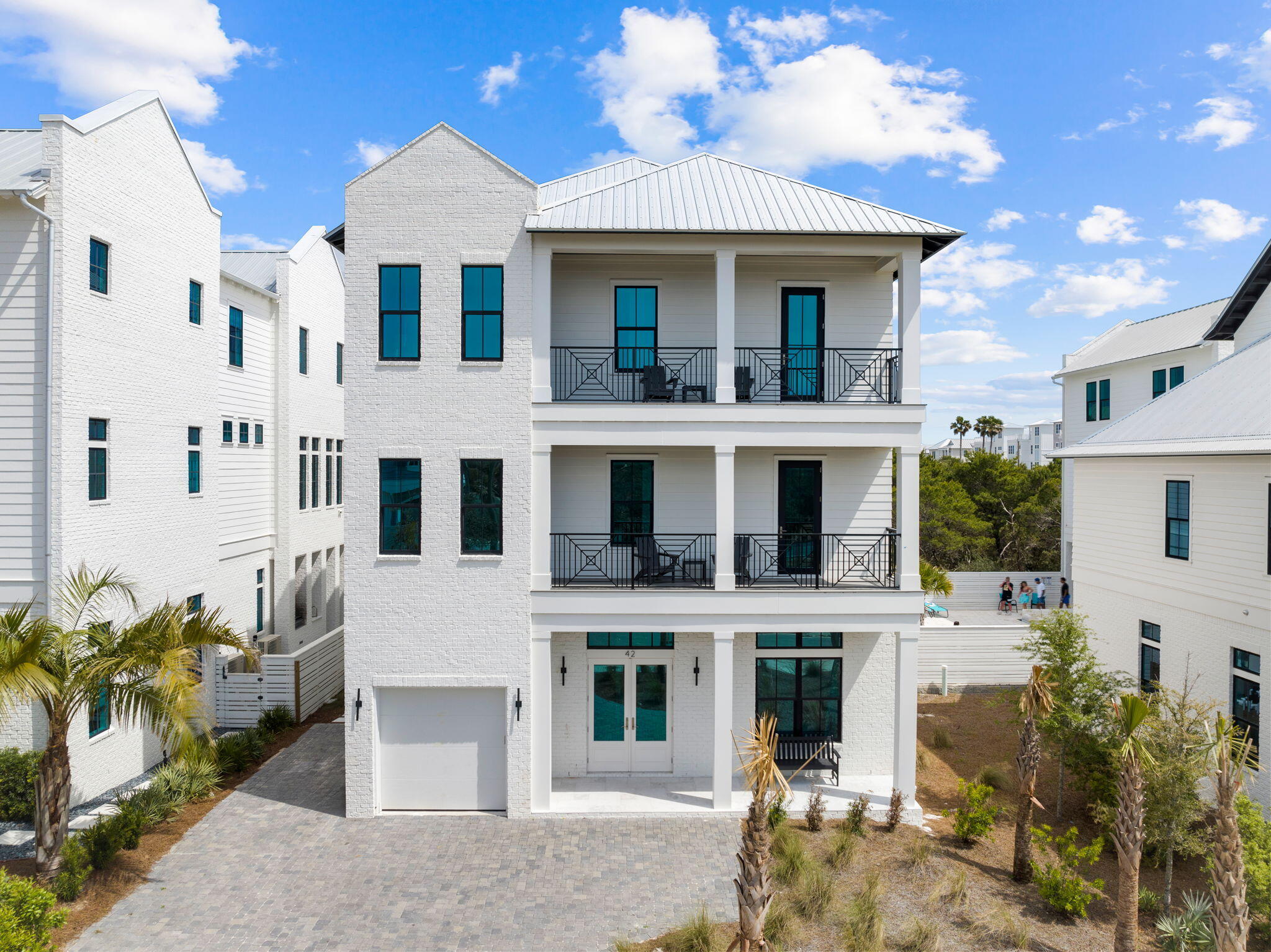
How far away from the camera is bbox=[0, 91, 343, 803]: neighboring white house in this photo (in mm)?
11453

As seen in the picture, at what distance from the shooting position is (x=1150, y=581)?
1445 centimetres

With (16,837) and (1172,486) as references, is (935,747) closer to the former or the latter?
(1172,486)

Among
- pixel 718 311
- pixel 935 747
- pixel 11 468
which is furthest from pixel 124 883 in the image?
pixel 935 747

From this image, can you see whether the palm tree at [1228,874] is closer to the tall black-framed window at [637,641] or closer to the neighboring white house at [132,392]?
the tall black-framed window at [637,641]

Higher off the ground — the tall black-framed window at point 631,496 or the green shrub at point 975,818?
the tall black-framed window at point 631,496

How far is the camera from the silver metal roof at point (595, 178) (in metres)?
14.7

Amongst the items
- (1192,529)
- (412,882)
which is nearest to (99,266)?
(412,882)

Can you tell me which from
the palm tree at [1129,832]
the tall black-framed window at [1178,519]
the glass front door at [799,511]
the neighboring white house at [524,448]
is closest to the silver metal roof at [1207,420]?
the tall black-framed window at [1178,519]

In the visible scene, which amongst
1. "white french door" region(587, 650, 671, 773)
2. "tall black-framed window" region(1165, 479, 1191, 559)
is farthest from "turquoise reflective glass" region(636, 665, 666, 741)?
"tall black-framed window" region(1165, 479, 1191, 559)

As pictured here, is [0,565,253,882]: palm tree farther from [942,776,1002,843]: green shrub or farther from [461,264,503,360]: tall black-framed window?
[942,776,1002,843]: green shrub

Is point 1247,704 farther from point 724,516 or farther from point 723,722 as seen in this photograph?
point 724,516

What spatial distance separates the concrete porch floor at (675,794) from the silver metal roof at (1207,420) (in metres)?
8.41

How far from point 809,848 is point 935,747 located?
5.86 meters

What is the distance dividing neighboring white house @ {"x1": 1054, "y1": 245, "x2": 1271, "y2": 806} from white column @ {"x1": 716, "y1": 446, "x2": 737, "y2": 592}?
27.8 feet
